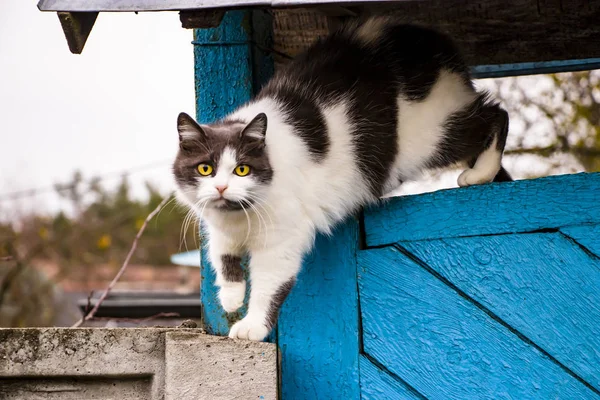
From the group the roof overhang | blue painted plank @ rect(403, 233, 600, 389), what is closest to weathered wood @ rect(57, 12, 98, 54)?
the roof overhang

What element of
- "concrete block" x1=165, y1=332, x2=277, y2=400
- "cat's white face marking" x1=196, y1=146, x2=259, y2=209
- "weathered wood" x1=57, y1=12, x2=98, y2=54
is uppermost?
"weathered wood" x1=57, y1=12, x2=98, y2=54

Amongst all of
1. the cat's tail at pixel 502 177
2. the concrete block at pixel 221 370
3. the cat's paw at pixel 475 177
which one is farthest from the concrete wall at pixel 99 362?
the cat's tail at pixel 502 177

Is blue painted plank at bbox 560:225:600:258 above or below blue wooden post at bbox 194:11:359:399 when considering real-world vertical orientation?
above

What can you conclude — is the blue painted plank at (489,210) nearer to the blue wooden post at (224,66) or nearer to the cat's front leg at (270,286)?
the cat's front leg at (270,286)

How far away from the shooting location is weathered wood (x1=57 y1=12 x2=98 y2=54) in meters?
2.21

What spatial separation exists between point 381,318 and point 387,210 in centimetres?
34

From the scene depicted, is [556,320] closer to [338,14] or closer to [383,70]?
[383,70]

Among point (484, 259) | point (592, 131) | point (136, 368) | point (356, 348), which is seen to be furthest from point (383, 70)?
point (592, 131)

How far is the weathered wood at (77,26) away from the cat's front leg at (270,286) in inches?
32.6

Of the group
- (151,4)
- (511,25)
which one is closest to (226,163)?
Result: (151,4)

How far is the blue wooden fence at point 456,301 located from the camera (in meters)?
2.35

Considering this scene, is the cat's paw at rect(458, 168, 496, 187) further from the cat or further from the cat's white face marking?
the cat's white face marking

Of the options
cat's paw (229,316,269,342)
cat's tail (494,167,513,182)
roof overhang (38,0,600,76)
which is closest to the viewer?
cat's paw (229,316,269,342)

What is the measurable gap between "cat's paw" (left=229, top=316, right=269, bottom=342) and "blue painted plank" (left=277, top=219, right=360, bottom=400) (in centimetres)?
16
